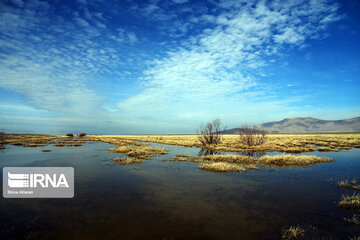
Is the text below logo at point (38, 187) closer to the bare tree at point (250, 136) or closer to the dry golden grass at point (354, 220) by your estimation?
the dry golden grass at point (354, 220)

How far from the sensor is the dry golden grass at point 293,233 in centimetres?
649

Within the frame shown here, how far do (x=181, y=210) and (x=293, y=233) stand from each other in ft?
14.7

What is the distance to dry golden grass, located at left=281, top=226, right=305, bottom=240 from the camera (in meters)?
6.49

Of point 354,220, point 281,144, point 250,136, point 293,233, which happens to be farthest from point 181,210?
point 281,144

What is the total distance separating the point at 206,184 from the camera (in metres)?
13.0

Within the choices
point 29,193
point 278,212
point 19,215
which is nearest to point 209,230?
point 278,212

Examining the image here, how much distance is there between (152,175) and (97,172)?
16.1 feet

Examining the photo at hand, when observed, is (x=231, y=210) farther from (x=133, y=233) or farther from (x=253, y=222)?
(x=133, y=233)

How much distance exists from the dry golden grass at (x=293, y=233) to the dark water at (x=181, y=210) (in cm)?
26

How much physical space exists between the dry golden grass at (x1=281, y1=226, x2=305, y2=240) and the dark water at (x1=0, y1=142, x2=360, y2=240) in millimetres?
256

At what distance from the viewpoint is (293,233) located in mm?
6543

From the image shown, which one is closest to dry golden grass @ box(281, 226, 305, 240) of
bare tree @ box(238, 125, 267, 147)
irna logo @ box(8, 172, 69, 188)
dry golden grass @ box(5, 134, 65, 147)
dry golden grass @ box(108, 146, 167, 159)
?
irna logo @ box(8, 172, 69, 188)

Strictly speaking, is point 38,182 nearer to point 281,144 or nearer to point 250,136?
point 250,136

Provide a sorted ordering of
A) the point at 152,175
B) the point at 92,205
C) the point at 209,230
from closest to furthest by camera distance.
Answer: the point at 209,230, the point at 92,205, the point at 152,175
